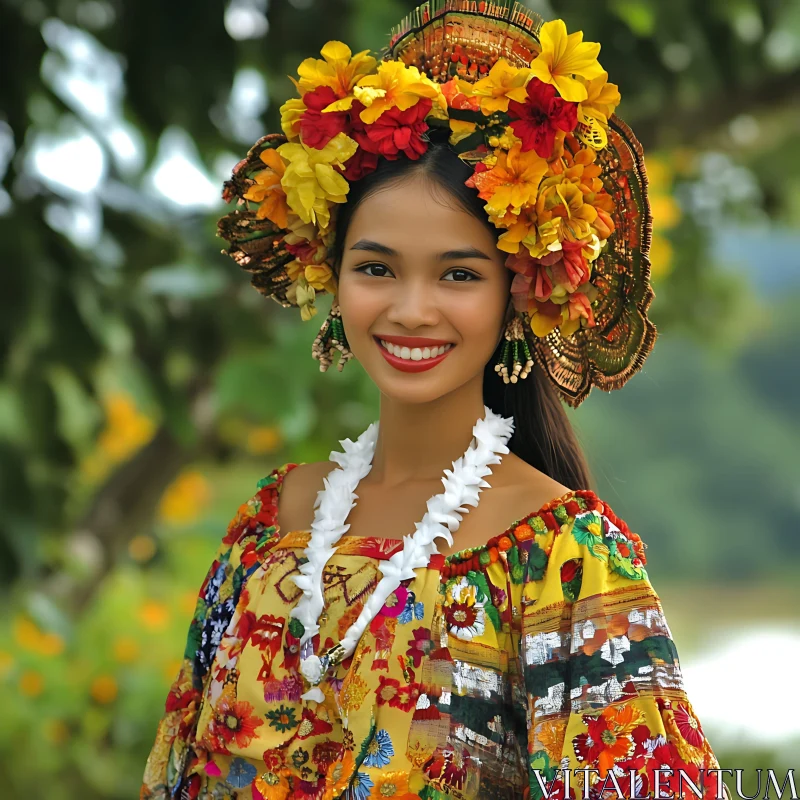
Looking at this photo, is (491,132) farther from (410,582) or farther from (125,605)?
(125,605)

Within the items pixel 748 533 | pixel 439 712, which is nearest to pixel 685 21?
pixel 439 712

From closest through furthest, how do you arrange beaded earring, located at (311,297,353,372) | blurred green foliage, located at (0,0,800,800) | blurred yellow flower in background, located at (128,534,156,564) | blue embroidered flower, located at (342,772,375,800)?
blue embroidered flower, located at (342,772,375,800) < beaded earring, located at (311,297,353,372) < blurred green foliage, located at (0,0,800,800) < blurred yellow flower in background, located at (128,534,156,564)

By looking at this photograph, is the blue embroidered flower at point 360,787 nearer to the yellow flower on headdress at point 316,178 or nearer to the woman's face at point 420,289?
the woman's face at point 420,289

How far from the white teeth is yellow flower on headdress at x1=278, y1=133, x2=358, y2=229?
225 mm

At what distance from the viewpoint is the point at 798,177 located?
15.0 ft

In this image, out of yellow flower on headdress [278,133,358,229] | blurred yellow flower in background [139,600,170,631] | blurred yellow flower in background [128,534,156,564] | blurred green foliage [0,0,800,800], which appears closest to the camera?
yellow flower on headdress [278,133,358,229]

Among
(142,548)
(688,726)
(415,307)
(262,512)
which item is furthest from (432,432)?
(142,548)

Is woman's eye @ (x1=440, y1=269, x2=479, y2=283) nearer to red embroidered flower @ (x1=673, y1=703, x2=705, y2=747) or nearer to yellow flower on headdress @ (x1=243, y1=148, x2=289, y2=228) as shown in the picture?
yellow flower on headdress @ (x1=243, y1=148, x2=289, y2=228)

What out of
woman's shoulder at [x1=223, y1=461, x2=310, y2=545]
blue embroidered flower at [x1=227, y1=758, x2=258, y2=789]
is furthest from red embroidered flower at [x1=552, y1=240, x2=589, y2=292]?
blue embroidered flower at [x1=227, y1=758, x2=258, y2=789]

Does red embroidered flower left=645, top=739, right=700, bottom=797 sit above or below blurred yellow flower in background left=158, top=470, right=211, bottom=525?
below

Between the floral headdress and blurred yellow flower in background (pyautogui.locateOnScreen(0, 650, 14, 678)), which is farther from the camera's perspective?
blurred yellow flower in background (pyautogui.locateOnScreen(0, 650, 14, 678))

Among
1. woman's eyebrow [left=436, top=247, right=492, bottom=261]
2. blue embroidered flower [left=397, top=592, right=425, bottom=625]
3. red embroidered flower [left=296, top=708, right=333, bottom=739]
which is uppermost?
woman's eyebrow [left=436, top=247, right=492, bottom=261]

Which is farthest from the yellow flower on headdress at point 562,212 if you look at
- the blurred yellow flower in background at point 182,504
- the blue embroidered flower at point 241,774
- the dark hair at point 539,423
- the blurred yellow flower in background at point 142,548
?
the blurred yellow flower in background at point 182,504

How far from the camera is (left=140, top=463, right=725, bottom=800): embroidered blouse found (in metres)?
1.47
